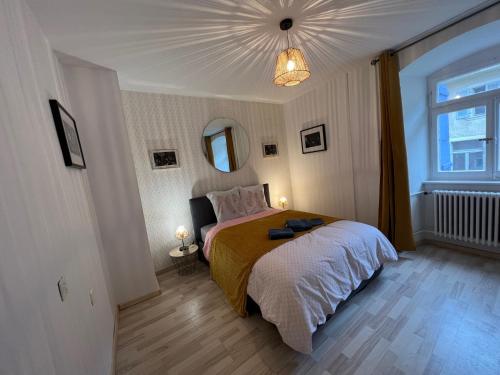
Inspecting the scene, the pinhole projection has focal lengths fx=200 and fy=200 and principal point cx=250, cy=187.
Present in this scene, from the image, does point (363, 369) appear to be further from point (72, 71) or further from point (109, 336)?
point (72, 71)

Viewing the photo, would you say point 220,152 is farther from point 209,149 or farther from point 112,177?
point 112,177

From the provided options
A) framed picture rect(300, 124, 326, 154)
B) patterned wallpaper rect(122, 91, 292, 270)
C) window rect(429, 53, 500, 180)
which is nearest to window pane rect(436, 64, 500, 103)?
window rect(429, 53, 500, 180)

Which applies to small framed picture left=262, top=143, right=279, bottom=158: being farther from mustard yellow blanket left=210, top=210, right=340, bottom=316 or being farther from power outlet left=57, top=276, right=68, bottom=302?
power outlet left=57, top=276, right=68, bottom=302

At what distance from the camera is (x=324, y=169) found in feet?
11.2

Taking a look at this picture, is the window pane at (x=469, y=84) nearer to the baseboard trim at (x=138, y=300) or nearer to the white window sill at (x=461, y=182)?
A: the white window sill at (x=461, y=182)

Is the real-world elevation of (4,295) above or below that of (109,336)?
above

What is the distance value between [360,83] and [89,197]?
3461mm

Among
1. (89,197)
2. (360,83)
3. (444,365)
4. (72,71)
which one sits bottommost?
(444,365)

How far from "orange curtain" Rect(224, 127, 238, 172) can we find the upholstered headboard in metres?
0.73

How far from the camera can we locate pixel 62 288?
93cm

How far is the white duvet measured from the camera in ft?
4.40

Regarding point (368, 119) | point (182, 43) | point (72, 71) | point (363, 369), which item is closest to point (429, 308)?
point (363, 369)

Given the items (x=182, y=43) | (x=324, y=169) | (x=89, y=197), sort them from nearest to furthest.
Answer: (x=182, y=43) → (x=89, y=197) → (x=324, y=169)

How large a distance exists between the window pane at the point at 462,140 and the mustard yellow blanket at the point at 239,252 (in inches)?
72.5
